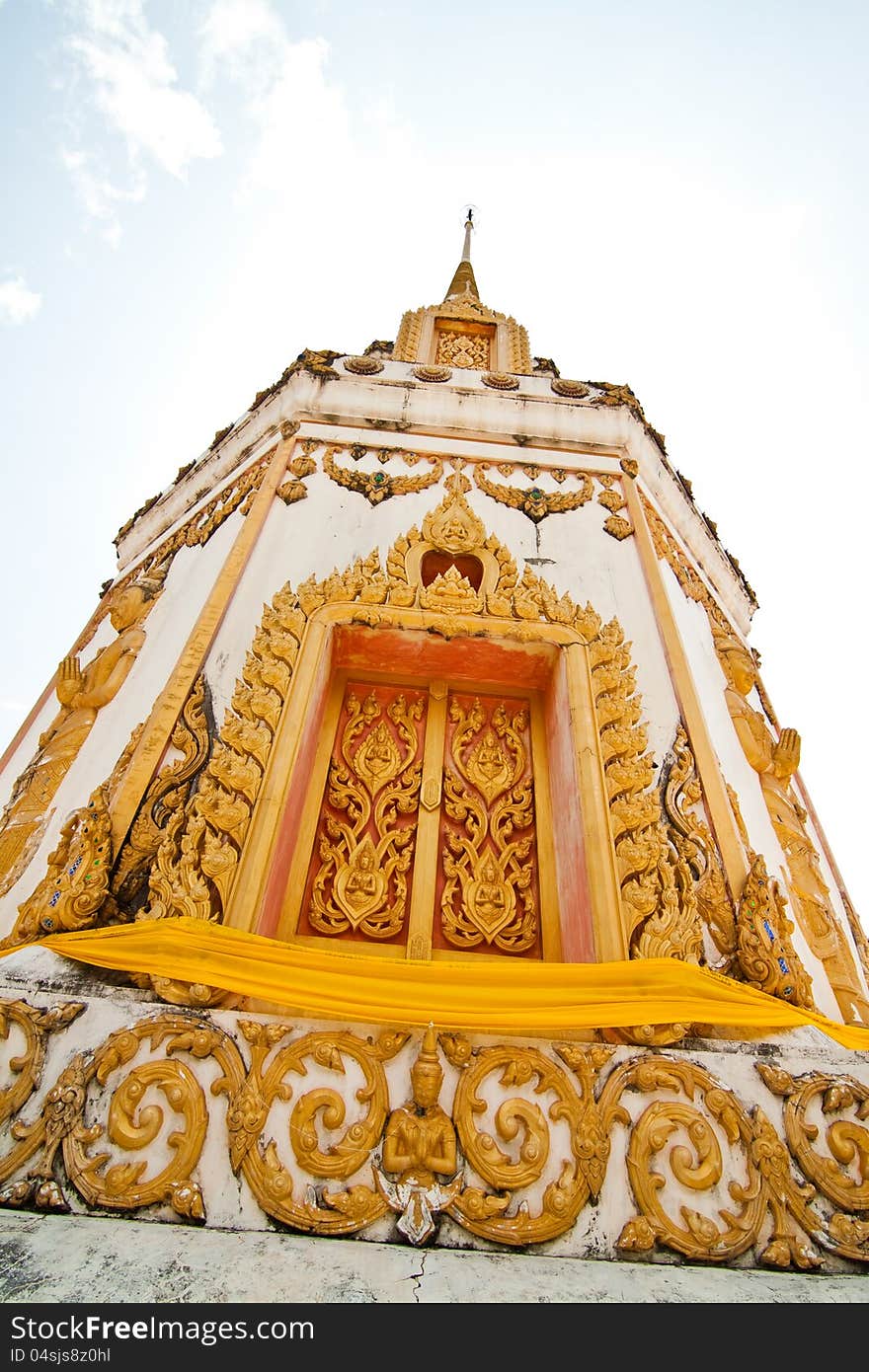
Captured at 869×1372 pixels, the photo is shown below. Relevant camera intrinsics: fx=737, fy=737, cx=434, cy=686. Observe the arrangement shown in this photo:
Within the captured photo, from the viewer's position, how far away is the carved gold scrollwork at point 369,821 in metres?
3.55

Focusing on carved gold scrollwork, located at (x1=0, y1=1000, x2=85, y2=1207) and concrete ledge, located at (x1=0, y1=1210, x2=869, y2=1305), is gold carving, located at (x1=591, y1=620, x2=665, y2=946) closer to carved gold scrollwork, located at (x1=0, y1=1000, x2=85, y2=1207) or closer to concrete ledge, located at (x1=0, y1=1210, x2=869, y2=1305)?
concrete ledge, located at (x1=0, y1=1210, x2=869, y2=1305)

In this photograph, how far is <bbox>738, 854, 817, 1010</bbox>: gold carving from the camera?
310cm

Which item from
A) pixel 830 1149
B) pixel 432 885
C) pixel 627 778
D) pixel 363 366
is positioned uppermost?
pixel 363 366

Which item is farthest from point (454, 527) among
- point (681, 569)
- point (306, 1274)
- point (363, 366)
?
point (306, 1274)

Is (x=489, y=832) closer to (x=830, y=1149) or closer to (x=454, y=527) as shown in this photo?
(x=830, y=1149)

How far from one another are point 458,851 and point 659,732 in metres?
1.27

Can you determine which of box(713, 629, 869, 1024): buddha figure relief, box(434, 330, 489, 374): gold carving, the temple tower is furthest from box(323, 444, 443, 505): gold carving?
box(434, 330, 489, 374): gold carving

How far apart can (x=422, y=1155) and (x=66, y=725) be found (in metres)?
3.37

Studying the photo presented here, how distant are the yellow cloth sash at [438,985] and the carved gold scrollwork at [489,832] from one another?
790 millimetres

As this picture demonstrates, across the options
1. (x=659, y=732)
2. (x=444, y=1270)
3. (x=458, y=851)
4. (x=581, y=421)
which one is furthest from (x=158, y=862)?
(x=581, y=421)

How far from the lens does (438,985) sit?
2693mm

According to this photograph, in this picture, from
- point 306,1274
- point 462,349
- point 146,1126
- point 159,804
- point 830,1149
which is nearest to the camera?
point 306,1274

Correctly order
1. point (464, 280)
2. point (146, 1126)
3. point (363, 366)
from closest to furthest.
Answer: point (146, 1126) → point (363, 366) → point (464, 280)

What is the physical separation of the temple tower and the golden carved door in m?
0.02
